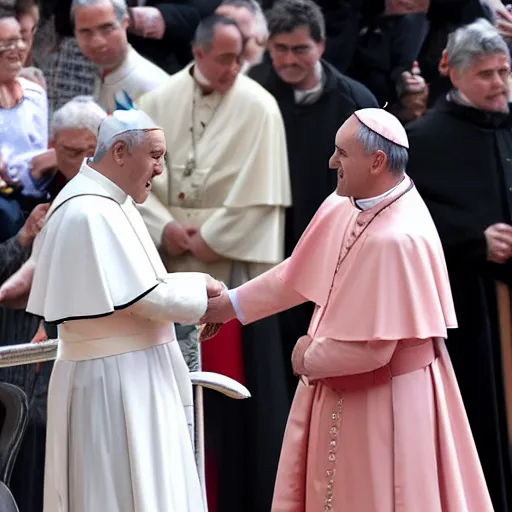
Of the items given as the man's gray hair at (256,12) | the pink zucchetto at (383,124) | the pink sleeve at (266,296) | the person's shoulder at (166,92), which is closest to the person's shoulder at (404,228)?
the pink zucchetto at (383,124)

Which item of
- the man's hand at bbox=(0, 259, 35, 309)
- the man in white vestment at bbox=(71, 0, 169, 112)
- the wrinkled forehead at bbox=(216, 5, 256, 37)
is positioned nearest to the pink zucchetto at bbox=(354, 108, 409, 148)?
the man's hand at bbox=(0, 259, 35, 309)

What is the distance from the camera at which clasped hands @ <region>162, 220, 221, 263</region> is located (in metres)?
6.74

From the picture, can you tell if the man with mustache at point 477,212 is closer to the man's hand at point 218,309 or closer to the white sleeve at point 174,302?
the man's hand at point 218,309

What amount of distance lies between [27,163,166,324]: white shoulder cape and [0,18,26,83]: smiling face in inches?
70.8

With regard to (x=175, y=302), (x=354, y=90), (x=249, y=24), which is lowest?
(x=175, y=302)

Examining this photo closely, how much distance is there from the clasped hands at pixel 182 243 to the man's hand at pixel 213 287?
1.24 meters

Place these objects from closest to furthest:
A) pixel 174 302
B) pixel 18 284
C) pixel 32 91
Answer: pixel 174 302
pixel 18 284
pixel 32 91

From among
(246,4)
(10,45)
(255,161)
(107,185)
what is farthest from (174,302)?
(246,4)

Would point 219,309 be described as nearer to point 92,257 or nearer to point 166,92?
point 92,257

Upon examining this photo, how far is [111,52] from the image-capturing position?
7078 millimetres

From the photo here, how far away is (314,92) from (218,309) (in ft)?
5.78

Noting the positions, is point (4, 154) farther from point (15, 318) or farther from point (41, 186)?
point (15, 318)

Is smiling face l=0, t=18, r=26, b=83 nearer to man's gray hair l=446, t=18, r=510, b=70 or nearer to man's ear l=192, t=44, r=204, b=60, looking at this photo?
man's ear l=192, t=44, r=204, b=60

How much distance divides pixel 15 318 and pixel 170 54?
1756 mm
